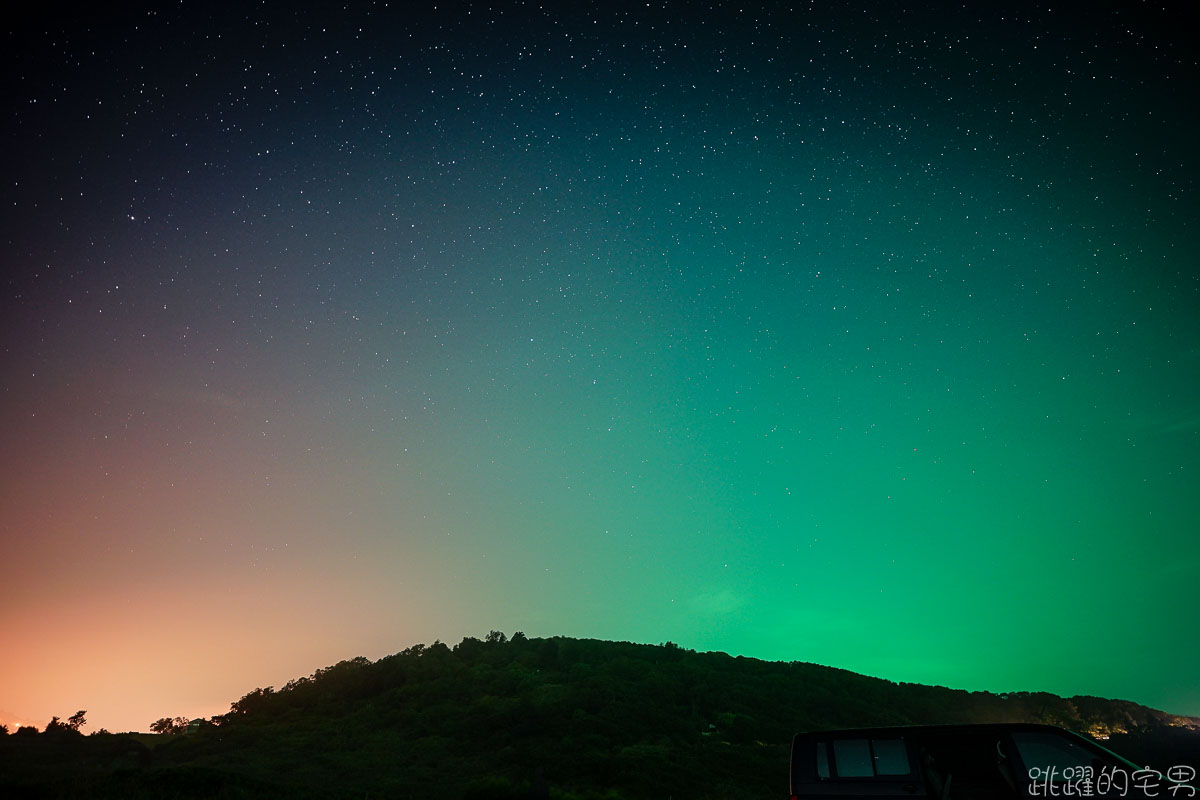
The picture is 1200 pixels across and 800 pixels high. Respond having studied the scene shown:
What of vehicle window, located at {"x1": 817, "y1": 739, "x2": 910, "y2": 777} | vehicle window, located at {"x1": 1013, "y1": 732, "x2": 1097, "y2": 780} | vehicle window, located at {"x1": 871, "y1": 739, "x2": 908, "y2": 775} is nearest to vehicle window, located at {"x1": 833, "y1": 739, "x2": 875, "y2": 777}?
vehicle window, located at {"x1": 817, "y1": 739, "x2": 910, "y2": 777}

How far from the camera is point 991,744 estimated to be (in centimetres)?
861

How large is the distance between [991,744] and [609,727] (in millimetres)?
52163

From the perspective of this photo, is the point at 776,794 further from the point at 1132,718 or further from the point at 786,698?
the point at 1132,718

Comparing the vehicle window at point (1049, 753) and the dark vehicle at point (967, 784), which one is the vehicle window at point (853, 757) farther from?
the vehicle window at point (1049, 753)

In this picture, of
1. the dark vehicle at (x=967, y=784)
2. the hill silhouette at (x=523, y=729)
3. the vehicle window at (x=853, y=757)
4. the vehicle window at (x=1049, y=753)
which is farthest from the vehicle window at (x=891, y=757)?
the hill silhouette at (x=523, y=729)

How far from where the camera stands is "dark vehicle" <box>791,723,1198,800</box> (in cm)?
736

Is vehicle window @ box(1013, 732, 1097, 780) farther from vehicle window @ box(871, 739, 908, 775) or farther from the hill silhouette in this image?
the hill silhouette

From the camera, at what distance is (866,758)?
8.43 metres

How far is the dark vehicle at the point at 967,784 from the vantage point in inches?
290

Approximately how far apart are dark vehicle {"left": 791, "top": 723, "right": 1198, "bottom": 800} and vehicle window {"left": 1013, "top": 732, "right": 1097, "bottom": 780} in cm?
1

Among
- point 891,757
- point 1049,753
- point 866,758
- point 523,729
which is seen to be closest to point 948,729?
point 891,757

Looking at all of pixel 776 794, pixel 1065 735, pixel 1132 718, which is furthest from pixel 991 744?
pixel 1132 718

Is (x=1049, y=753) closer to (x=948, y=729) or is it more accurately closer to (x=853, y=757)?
(x=948, y=729)

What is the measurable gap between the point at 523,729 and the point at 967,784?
165 ft
